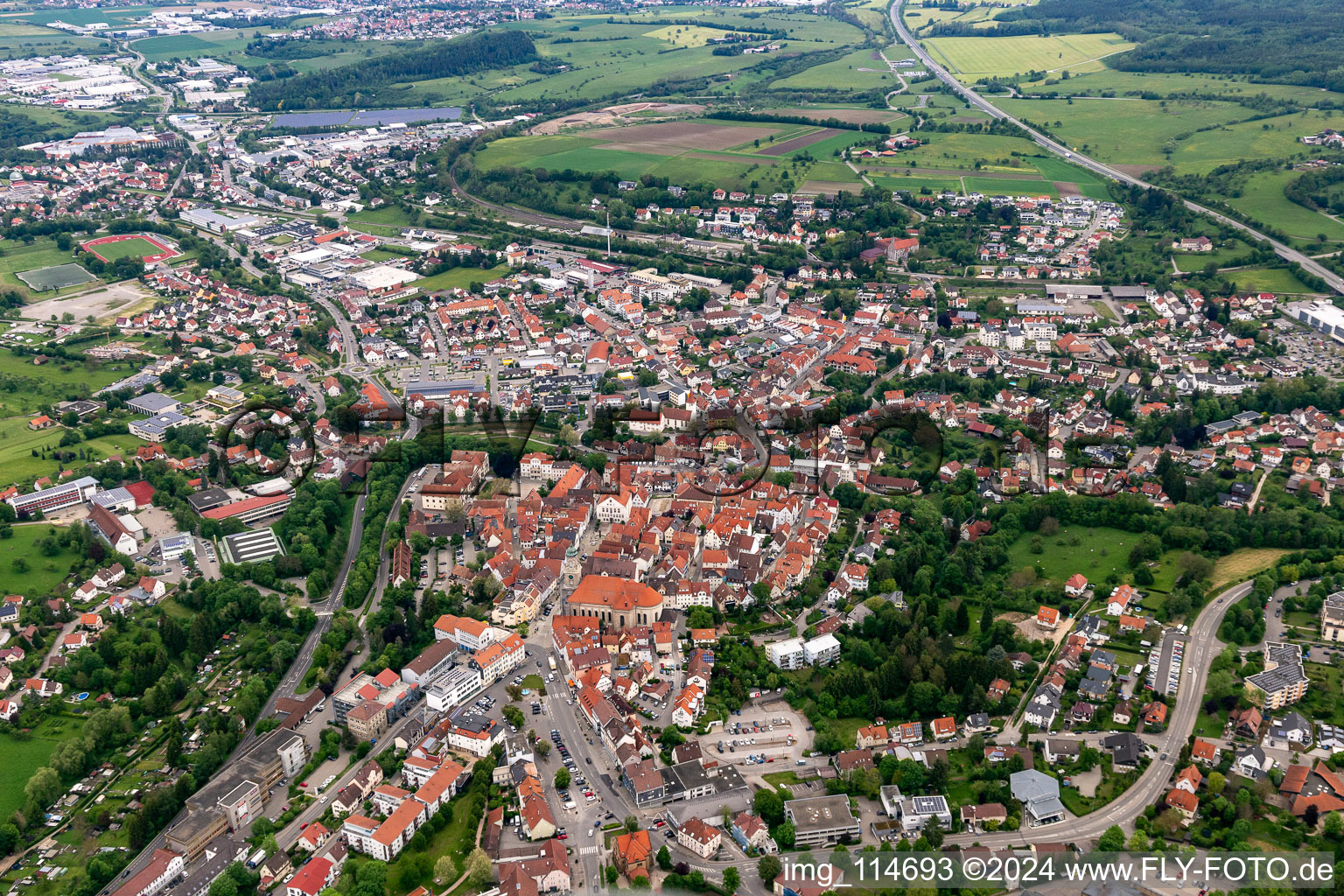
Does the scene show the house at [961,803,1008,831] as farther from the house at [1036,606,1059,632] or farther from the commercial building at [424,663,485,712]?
the commercial building at [424,663,485,712]

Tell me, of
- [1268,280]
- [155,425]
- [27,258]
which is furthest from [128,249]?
[1268,280]

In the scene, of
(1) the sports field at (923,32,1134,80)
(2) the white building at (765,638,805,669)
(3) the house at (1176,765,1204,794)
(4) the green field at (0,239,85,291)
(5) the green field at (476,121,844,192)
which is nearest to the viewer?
(3) the house at (1176,765,1204,794)

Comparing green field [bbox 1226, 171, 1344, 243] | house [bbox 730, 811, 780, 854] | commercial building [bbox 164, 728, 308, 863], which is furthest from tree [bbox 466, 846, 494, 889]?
green field [bbox 1226, 171, 1344, 243]

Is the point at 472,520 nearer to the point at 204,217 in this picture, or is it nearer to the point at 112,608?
the point at 112,608

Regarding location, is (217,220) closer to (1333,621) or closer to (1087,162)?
(1087,162)

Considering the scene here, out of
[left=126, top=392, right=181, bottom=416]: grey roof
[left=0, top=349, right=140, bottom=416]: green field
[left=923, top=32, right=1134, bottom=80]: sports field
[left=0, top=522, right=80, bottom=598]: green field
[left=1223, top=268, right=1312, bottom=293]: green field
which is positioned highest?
[left=923, top=32, right=1134, bottom=80]: sports field

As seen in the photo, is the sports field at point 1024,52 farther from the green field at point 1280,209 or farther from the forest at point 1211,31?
the green field at point 1280,209
